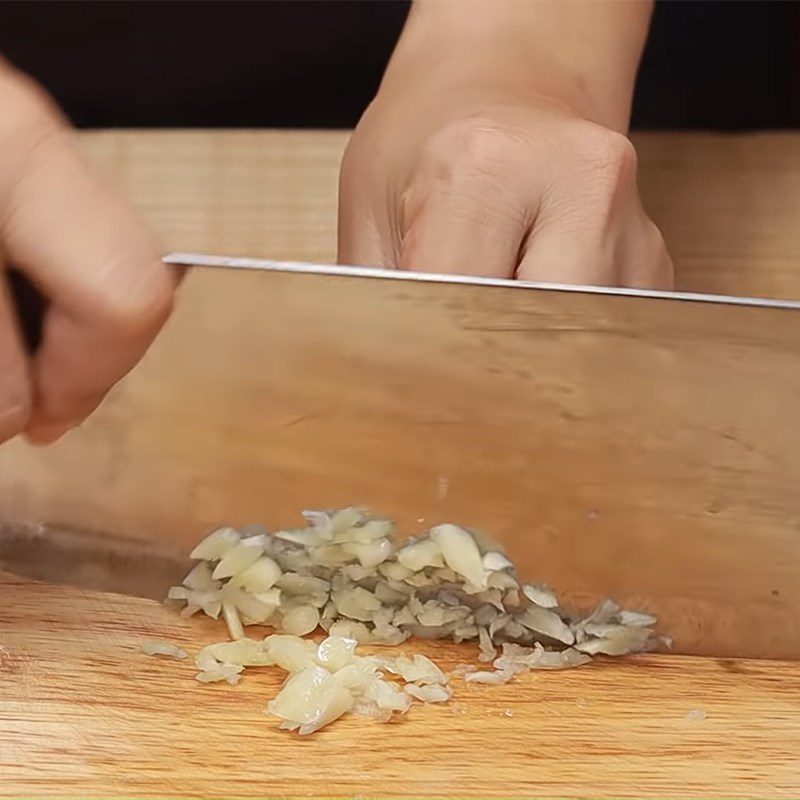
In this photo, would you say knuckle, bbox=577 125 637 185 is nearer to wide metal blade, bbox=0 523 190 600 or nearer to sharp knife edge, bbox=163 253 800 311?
sharp knife edge, bbox=163 253 800 311

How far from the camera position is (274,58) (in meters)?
1.30

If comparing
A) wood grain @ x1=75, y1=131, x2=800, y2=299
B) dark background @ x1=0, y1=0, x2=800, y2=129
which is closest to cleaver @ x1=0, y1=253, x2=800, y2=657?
wood grain @ x1=75, y1=131, x2=800, y2=299

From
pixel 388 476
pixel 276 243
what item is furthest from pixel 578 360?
pixel 276 243

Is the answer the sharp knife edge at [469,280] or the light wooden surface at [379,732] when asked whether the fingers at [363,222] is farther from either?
the light wooden surface at [379,732]

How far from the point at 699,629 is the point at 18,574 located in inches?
20.8

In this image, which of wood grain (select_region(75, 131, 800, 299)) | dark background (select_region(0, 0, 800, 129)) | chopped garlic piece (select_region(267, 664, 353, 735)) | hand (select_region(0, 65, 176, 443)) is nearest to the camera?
hand (select_region(0, 65, 176, 443))

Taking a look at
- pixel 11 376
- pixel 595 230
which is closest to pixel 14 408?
pixel 11 376

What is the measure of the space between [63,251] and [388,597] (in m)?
0.36

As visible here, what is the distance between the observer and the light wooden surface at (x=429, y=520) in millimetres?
795

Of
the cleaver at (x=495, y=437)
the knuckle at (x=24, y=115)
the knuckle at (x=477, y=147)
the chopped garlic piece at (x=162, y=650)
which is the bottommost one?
the chopped garlic piece at (x=162, y=650)

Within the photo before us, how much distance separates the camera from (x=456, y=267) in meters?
0.88

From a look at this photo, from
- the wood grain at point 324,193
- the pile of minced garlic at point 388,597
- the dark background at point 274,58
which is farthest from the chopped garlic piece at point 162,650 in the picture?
Result: the dark background at point 274,58

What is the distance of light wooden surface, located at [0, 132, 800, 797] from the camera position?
79cm

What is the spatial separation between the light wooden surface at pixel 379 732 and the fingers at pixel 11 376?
20cm
